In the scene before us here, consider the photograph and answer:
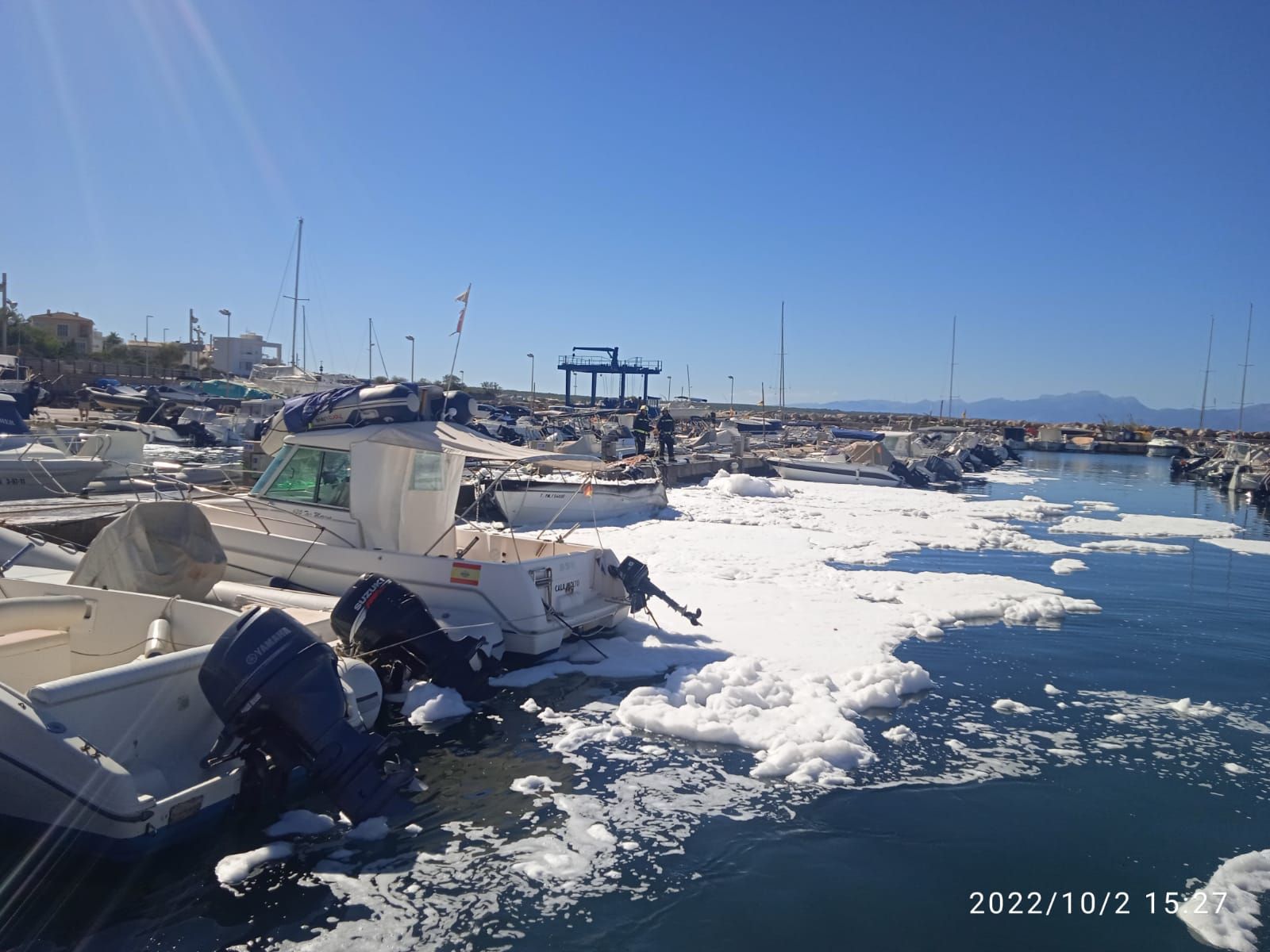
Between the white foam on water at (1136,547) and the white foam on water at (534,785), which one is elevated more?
the white foam on water at (1136,547)

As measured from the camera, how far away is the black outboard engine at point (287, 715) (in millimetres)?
5719

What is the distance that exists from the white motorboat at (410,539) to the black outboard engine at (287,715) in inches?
133

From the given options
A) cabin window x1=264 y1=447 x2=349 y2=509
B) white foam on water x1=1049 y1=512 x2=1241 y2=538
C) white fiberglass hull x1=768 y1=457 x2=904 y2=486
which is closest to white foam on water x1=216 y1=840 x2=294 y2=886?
cabin window x1=264 y1=447 x2=349 y2=509

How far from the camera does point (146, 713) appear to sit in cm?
566

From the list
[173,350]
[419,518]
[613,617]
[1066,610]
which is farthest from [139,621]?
[173,350]

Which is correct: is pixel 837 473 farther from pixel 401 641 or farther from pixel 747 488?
pixel 401 641

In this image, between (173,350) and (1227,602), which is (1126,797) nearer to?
(1227,602)

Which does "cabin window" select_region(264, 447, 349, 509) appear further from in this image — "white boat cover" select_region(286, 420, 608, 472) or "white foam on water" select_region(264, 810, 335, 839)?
"white foam on water" select_region(264, 810, 335, 839)

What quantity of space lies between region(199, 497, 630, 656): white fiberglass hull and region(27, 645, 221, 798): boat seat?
3450 mm

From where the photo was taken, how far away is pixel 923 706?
28.4 ft

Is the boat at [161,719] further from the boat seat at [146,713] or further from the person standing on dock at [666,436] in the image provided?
the person standing on dock at [666,436]

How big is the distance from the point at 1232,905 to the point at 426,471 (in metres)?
8.48

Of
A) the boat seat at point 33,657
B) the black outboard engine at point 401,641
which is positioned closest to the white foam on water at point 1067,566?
the black outboard engine at point 401,641

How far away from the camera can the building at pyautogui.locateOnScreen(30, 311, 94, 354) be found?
85.9 meters
